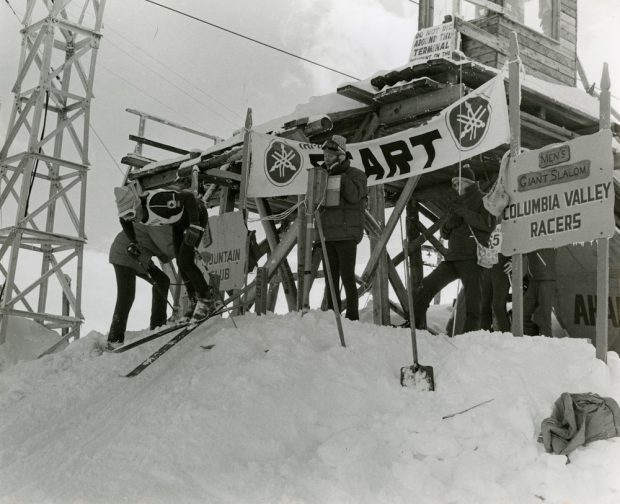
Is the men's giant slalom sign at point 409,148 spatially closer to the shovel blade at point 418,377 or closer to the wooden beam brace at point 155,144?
the shovel blade at point 418,377

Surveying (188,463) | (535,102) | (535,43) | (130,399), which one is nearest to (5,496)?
(188,463)

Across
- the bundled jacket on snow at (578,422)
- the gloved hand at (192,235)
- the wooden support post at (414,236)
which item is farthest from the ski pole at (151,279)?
the wooden support post at (414,236)

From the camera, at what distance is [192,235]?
6871 mm

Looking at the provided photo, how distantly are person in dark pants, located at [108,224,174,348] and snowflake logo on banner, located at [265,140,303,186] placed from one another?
5.04 ft

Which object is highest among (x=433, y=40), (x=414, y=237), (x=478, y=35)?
(x=478, y=35)

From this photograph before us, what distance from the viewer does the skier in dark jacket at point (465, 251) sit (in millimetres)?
6922

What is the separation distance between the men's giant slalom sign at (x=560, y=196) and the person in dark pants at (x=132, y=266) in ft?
12.2

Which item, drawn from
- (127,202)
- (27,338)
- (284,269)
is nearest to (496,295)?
(284,269)

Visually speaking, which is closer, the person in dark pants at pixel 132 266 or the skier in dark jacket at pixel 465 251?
the skier in dark jacket at pixel 465 251

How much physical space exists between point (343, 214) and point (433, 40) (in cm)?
405

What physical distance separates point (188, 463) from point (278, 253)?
14.6 feet

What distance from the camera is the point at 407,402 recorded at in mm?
4508

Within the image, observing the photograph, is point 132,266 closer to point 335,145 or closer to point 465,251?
point 335,145

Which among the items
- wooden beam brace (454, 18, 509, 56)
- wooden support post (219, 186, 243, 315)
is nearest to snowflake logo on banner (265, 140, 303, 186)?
wooden support post (219, 186, 243, 315)
